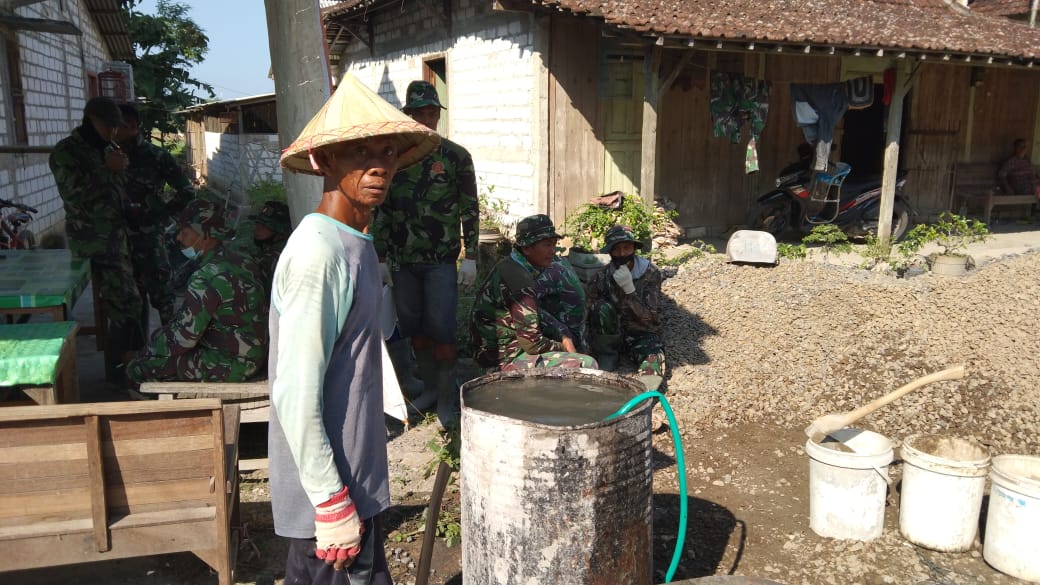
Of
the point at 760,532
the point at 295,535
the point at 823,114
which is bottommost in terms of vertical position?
the point at 760,532

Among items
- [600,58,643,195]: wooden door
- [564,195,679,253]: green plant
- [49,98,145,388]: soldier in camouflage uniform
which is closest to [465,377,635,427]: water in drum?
[49,98,145,388]: soldier in camouflage uniform

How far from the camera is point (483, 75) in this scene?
10703 millimetres

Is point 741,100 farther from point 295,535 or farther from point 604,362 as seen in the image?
point 295,535

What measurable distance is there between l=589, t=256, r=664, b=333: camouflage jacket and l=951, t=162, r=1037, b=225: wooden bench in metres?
9.95

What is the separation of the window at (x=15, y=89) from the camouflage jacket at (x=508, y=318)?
731 centimetres

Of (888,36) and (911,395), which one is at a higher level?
(888,36)

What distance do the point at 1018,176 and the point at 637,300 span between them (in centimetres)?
1120

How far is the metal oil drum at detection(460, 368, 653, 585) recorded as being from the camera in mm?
2357

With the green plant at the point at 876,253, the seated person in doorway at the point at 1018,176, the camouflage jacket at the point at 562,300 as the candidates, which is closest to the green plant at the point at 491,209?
the green plant at the point at 876,253

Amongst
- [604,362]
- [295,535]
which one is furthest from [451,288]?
[295,535]

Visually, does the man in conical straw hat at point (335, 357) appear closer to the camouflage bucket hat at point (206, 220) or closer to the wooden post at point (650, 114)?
the camouflage bucket hat at point (206, 220)

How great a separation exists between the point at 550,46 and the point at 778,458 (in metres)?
6.20

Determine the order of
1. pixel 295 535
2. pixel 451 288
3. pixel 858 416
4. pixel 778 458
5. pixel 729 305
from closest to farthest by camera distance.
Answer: pixel 295 535
pixel 858 416
pixel 778 458
pixel 451 288
pixel 729 305

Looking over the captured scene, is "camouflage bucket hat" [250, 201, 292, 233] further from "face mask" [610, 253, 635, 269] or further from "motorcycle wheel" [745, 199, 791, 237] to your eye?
"motorcycle wheel" [745, 199, 791, 237]
